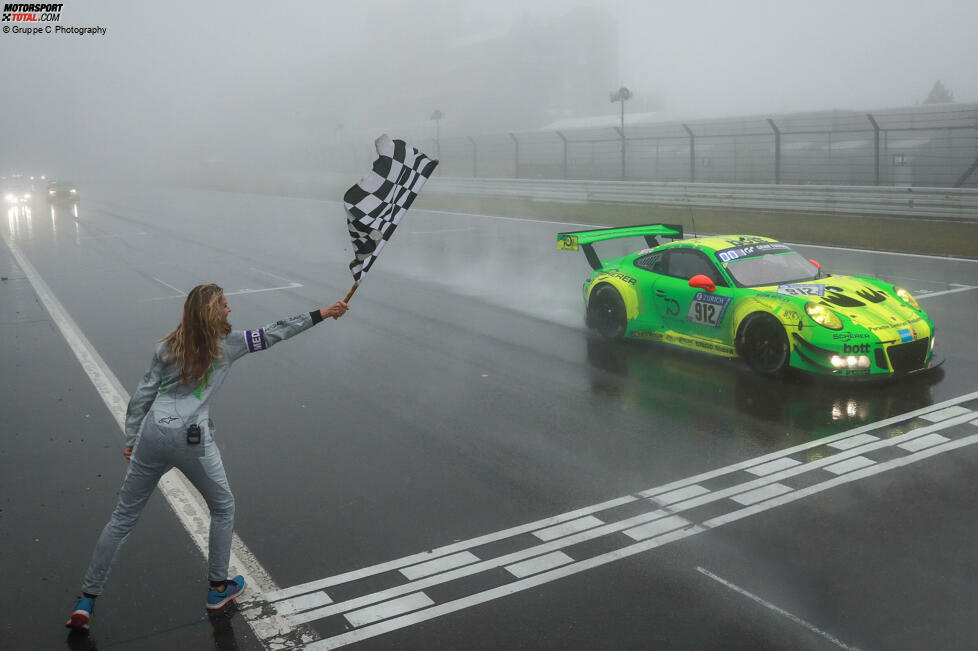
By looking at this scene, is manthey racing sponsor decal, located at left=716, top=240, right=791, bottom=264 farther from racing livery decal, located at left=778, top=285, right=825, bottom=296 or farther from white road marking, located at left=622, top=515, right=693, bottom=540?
white road marking, located at left=622, top=515, right=693, bottom=540

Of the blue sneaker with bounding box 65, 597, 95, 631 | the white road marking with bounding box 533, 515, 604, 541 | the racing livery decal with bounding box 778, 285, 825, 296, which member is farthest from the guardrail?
the blue sneaker with bounding box 65, 597, 95, 631

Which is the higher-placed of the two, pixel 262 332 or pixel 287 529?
pixel 262 332

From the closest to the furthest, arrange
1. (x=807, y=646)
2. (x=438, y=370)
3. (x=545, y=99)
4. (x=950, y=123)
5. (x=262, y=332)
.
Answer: (x=807, y=646) → (x=262, y=332) → (x=438, y=370) → (x=950, y=123) → (x=545, y=99)

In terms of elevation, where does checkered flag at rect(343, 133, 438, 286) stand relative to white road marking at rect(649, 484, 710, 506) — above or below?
above

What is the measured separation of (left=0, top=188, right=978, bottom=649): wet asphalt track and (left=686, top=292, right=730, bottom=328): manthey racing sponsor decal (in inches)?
20.1

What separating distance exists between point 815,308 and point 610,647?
5.18 m

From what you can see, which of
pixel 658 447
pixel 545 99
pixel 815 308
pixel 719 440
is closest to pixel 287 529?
pixel 658 447

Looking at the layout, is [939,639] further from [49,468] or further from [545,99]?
[545,99]

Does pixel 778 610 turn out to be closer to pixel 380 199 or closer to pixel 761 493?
pixel 761 493

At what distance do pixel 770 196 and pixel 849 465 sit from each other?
63.9ft

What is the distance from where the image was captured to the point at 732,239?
1019cm

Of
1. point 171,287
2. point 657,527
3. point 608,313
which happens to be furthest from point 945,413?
point 171,287

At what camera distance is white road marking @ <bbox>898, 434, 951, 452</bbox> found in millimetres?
6870

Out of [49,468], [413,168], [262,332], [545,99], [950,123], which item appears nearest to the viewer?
[262,332]
